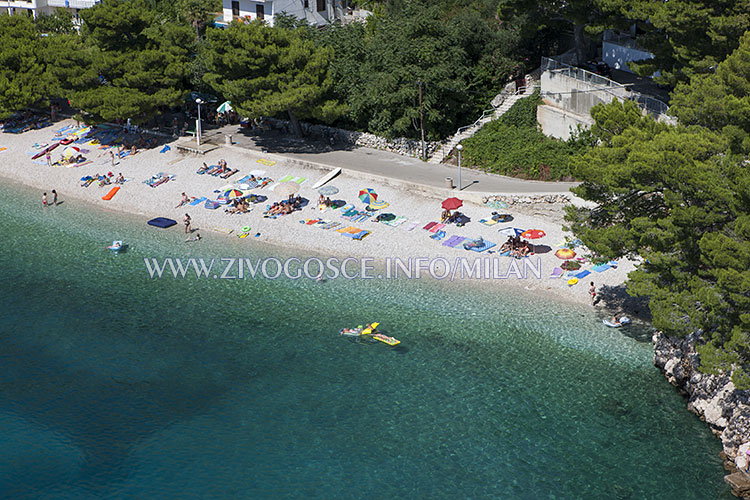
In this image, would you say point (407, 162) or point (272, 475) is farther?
point (407, 162)

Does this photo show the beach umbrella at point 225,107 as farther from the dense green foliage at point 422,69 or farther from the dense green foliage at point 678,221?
the dense green foliage at point 678,221

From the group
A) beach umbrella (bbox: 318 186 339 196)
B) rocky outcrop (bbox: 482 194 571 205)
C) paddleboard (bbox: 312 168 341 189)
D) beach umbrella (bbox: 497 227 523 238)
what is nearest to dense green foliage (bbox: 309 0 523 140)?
paddleboard (bbox: 312 168 341 189)

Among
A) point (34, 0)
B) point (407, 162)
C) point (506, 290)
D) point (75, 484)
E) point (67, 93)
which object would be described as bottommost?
point (75, 484)

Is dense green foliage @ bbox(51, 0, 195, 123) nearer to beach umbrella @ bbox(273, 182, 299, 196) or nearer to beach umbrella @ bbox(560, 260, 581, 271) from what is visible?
beach umbrella @ bbox(273, 182, 299, 196)

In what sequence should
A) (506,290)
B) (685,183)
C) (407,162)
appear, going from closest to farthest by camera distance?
(685,183) → (506,290) → (407,162)

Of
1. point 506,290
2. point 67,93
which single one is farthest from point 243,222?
point 67,93

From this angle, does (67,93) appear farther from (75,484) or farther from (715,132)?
(715,132)

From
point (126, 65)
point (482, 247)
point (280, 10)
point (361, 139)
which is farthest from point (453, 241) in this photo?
point (280, 10)

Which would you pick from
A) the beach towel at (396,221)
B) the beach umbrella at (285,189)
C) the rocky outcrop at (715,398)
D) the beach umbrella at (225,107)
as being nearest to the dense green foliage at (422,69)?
the beach umbrella at (285,189)
